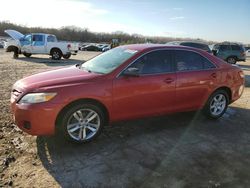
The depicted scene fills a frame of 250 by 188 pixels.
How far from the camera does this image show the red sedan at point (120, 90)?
4258 mm

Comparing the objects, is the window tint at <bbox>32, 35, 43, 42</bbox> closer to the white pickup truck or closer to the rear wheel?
the white pickup truck

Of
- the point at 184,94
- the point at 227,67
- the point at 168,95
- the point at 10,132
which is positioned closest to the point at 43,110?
the point at 10,132

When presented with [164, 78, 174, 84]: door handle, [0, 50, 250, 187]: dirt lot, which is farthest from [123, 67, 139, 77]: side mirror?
[0, 50, 250, 187]: dirt lot

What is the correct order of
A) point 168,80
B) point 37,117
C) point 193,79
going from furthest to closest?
point 193,79 < point 168,80 < point 37,117

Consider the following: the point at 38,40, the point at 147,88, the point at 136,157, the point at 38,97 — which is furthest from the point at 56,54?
the point at 136,157

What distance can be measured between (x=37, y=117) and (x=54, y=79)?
2.38ft

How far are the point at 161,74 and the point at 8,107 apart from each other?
3641mm

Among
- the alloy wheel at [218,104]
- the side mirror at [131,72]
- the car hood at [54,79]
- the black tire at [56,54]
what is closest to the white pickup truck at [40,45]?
the black tire at [56,54]

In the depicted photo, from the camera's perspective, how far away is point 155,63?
526 centimetres

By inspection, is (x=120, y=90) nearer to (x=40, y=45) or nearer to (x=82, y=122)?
(x=82, y=122)

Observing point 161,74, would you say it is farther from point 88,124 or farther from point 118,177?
point 118,177

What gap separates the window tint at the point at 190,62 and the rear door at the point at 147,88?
0.20 meters

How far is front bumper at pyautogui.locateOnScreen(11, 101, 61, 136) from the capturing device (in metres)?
4.15

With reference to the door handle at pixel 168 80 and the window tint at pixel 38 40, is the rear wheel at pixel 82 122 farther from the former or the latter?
the window tint at pixel 38 40
